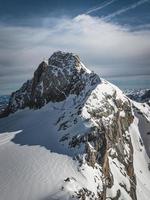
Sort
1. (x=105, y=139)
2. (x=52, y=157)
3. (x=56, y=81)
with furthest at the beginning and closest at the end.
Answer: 1. (x=56, y=81)
2. (x=105, y=139)
3. (x=52, y=157)

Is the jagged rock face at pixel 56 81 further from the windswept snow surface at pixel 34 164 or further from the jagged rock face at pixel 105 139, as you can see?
the windswept snow surface at pixel 34 164

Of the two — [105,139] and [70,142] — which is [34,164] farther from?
[105,139]

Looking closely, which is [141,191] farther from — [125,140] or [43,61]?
[43,61]

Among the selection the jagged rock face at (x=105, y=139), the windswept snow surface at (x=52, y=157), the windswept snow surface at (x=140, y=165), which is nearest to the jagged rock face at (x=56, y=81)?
the windswept snow surface at (x=52, y=157)

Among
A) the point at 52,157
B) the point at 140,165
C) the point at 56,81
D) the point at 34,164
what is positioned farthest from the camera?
the point at 56,81

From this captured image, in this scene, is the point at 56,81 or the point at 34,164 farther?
the point at 56,81

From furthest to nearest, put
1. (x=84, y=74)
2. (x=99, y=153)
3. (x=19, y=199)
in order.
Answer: (x=84, y=74) → (x=99, y=153) → (x=19, y=199)

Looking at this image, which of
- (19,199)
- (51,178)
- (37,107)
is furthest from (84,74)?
(19,199)

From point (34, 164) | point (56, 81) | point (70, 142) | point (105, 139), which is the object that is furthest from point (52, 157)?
point (56, 81)
